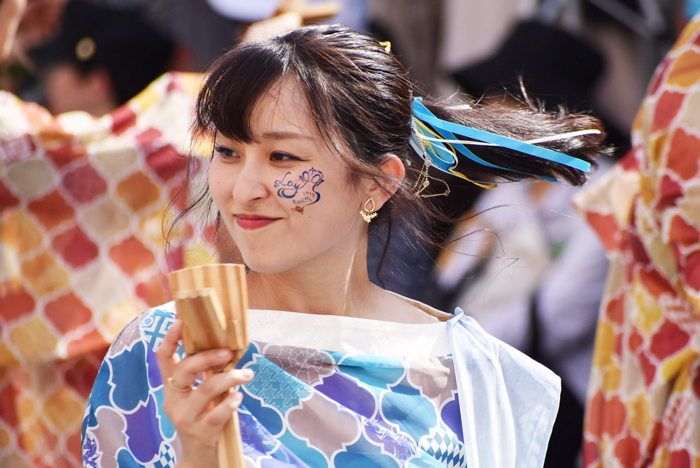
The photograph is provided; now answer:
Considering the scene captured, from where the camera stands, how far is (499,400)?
1.57 m

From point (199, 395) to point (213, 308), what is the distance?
14 cm

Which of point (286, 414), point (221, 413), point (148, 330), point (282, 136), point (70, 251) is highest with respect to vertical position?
point (282, 136)

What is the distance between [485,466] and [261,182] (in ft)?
2.21

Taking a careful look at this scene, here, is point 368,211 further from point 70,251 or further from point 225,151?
point 70,251

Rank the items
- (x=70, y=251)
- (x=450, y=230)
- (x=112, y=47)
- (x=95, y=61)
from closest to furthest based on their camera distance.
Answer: (x=450, y=230), (x=70, y=251), (x=95, y=61), (x=112, y=47)

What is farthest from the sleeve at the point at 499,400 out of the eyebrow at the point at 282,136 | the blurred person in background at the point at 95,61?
the blurred person in background at the point at 95,61

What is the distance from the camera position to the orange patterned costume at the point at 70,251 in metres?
2.36

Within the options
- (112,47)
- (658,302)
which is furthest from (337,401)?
(112,47)

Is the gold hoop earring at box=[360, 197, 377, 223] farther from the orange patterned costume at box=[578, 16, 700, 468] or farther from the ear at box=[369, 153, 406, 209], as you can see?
the orange patterned costume at box=[578, 16, 700, 468]

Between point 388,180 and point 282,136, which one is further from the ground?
point 282,136

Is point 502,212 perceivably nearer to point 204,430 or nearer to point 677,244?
point 677,244

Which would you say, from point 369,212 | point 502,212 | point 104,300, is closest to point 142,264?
point 104,300

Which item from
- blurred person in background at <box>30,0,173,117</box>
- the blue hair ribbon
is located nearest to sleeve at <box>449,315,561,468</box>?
the blue hair ribbon

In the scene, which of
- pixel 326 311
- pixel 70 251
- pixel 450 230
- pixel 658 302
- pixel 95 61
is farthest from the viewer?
pixel 95 61
